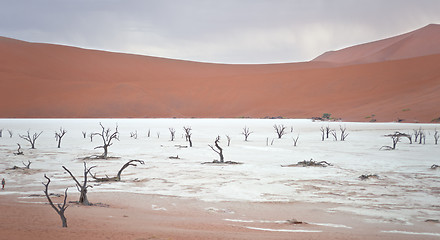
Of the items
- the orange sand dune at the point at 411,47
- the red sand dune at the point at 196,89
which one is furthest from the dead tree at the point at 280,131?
the orange sand dune at the point at 411,47

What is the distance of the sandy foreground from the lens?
5.29 meters

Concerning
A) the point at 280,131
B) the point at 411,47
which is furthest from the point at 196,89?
the point at 411,47

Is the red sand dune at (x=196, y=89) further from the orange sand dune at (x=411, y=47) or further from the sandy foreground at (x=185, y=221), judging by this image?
the sandy foreground at (x=185, y=221)

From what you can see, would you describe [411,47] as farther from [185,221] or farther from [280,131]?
[185,221]

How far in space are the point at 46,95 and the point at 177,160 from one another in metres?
66.0

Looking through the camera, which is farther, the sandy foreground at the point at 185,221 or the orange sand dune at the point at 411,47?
the orange sand dune at the point at 411,47

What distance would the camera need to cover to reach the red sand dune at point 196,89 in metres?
63.4

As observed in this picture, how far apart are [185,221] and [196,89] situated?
8339 cm

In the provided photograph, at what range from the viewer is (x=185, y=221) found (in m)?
6.62

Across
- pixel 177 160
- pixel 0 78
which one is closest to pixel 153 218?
pixel 177 160

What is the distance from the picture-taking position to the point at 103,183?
1041 centimetres

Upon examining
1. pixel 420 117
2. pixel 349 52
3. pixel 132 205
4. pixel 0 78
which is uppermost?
pixel 349 52

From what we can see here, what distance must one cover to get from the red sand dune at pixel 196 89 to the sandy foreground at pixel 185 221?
42336 mm

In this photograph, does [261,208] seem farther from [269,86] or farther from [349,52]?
[349,52]
